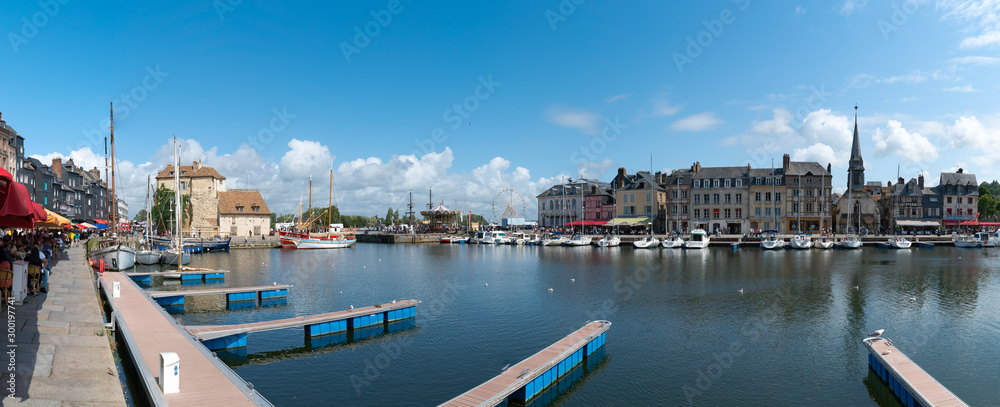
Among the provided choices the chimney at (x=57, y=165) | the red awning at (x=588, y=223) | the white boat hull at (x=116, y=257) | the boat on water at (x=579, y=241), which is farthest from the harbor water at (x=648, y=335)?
the chimney at (x=57, y=165)

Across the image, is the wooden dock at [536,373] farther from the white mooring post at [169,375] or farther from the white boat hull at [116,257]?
the white boat hull at [116,257]

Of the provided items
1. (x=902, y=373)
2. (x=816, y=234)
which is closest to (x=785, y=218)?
(x=816, y=234)

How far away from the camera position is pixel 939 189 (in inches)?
3575

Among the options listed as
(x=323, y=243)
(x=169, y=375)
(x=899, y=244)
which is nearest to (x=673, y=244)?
(x=899, y=244)

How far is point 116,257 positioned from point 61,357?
122ft

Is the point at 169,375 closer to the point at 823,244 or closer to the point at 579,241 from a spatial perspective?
the point at 579,241

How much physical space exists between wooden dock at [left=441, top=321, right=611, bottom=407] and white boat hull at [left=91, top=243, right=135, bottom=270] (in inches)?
1595

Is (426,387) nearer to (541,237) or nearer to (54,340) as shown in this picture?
(54,340)

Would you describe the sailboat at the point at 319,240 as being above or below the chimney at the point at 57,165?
below

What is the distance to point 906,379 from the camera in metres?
13.5

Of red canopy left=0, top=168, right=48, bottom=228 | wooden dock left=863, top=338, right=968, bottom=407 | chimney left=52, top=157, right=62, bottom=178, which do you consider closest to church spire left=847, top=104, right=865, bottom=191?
wooden dock left=863, top=338, right=968, bottom=407

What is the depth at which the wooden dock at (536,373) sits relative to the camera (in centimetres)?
1270

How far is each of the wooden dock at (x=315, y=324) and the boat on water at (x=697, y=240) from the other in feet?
184

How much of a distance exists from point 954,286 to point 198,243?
80.7 metres
